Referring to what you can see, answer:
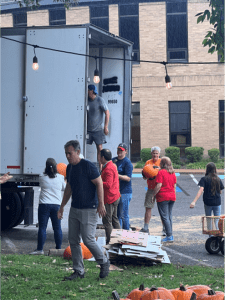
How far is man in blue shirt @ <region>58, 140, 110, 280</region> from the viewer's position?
5.91m

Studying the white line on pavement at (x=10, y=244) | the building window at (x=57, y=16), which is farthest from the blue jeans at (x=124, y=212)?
the building window at (x=57, y=16)

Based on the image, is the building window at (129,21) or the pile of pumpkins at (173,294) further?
the building window at (129,21)

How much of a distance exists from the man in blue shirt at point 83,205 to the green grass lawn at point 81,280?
0.85 ft

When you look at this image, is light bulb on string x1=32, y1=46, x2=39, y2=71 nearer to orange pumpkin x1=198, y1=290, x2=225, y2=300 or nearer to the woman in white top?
the woman in white top

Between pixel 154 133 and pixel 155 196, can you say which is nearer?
pixel 155 196

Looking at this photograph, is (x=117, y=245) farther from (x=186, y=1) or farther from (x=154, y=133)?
(x=186, y=1)

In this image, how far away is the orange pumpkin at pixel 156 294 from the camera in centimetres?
329

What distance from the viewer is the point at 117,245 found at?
6.95 metres

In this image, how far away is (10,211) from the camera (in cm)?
973

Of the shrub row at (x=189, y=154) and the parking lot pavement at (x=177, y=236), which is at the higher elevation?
the shrub row at (x=189, y=154)

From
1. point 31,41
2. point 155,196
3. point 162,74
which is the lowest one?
point 155,196

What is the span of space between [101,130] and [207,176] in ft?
8.65

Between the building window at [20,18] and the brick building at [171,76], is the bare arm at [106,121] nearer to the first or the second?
the brick building at [171,76]

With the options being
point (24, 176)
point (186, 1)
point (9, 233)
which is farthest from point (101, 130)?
point (186, 1)
